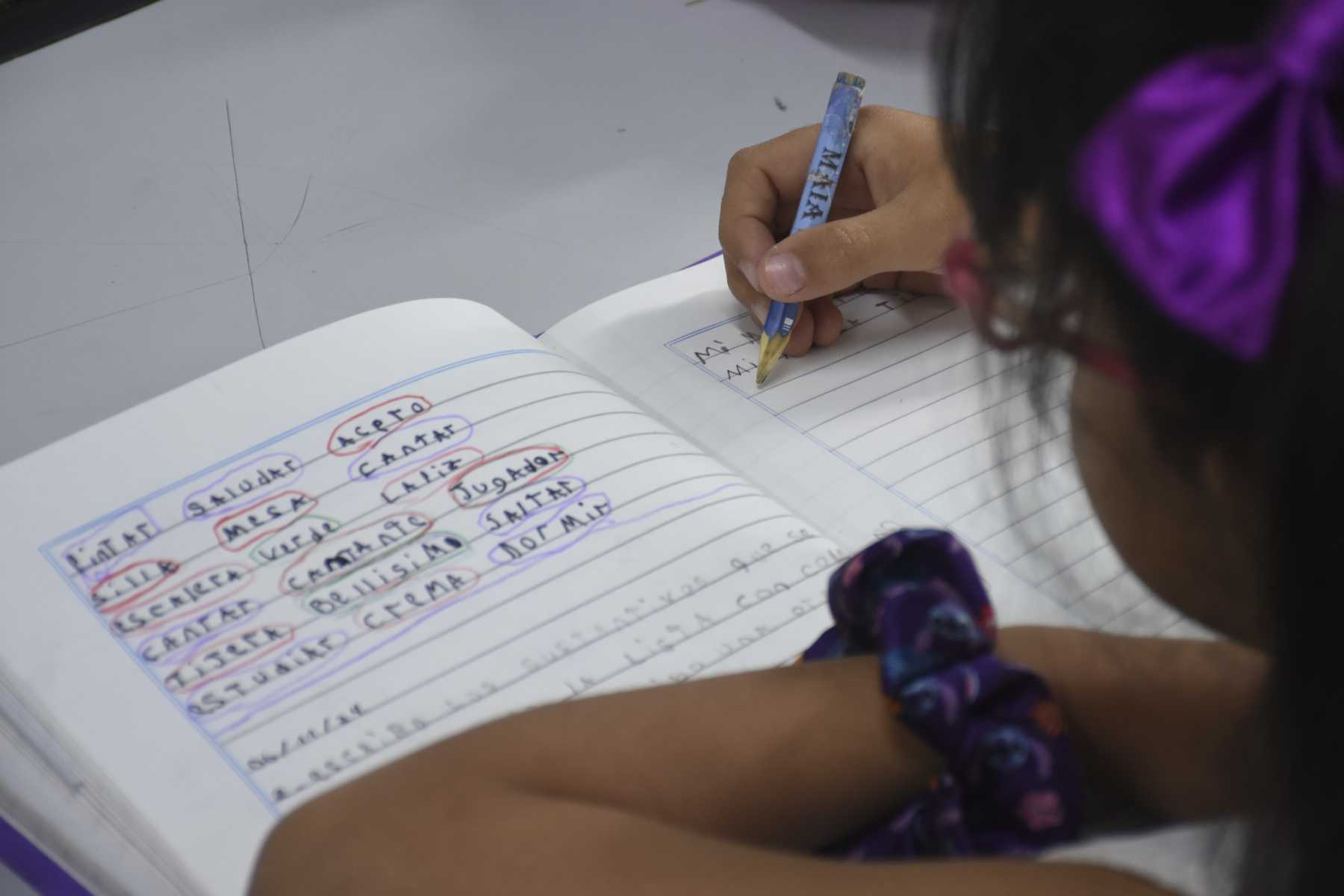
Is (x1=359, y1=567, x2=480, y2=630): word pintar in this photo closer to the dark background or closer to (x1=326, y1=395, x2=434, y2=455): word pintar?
(x1=326, y1=395, x2=434, y2=455): word pintar

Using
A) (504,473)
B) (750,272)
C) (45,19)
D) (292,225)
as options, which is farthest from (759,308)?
(45,19)

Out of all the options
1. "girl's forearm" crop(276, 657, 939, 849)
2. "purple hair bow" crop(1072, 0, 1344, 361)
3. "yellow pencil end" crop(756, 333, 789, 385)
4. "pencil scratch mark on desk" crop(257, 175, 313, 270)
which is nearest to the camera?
"purple hair bow" crop(1072, 0, 1344, 361)

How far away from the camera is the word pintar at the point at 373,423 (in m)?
0.54

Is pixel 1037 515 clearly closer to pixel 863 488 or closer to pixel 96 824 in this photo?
pixel 863 488

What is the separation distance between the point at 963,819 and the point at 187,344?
49 cm

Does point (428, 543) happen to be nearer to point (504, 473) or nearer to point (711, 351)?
point (504, 473)

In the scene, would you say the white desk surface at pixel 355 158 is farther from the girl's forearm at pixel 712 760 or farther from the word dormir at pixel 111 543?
the girl's forearm at pixel 712 760

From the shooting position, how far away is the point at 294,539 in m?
0.51

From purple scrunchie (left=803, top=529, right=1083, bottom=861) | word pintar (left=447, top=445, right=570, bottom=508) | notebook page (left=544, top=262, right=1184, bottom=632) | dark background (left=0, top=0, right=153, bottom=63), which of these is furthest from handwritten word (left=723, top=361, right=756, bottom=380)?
dark background (left=0, top=0, right=153, bottom=63)

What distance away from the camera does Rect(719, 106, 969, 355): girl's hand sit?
617 mm

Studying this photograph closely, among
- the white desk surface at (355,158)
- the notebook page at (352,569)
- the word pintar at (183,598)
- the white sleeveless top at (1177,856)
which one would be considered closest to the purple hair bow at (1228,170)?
the white sleeveless top at (1177,856)

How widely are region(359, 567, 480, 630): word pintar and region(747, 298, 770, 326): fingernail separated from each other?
225mm

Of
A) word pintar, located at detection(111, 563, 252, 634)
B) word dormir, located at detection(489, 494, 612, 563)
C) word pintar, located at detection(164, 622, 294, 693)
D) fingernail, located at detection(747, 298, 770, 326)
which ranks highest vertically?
word pintar, located at detection(111, 563, 252, 634)

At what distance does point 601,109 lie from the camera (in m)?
0.84
